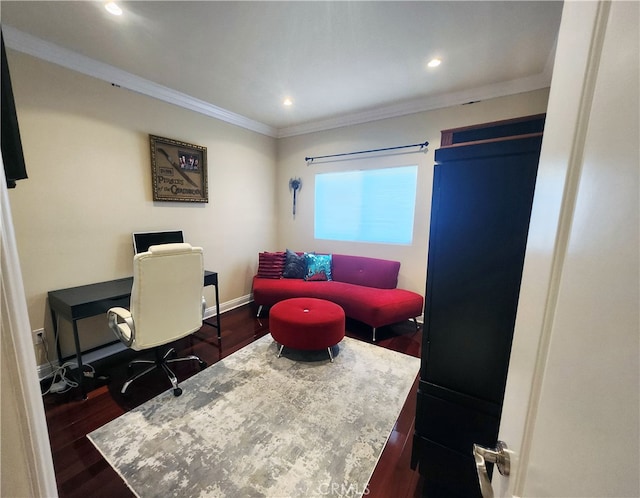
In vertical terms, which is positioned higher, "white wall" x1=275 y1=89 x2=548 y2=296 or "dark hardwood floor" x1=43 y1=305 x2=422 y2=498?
"white wall" x1=275 y1=89 x2=548 y2=296

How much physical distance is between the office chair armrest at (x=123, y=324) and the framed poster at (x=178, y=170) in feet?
4.41

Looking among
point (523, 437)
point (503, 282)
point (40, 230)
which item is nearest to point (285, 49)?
point (503, 282)

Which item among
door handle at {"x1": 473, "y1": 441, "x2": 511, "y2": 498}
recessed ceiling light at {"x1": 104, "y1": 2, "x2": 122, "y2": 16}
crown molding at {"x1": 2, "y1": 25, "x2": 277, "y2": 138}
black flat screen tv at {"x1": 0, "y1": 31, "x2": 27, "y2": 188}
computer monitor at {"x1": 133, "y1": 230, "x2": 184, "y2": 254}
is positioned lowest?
door handle at {"x1": 473, "y1": 441, "x2": 511, "y2": 498}

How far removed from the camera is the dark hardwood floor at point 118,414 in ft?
4.41

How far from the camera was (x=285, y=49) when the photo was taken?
6.70 feet

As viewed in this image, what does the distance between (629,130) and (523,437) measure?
55 centimetres

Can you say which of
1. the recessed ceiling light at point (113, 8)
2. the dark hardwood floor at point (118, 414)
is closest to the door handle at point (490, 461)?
the dark hardwood floor at point (118, 414)

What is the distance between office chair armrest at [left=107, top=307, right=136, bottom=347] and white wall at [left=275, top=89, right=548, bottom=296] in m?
2.64

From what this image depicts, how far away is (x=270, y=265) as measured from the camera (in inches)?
149

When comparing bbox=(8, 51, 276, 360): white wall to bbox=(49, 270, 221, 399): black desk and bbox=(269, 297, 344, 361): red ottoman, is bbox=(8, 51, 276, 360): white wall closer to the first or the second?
bbox=(49, 270, 221, 399): black desk

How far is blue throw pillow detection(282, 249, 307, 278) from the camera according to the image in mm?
3727

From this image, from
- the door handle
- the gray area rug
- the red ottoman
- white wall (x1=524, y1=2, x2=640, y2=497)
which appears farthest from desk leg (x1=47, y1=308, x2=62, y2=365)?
white wall (x1=524, y1=2, x2=640, y2=497)

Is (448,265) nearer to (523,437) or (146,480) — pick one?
(523,437)

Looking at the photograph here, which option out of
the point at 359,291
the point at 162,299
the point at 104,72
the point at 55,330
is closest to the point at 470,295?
the point at 162,299
